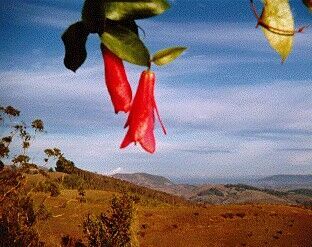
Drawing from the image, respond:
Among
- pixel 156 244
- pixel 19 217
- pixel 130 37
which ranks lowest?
pixel 156 244

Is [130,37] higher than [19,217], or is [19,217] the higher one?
[130,37]

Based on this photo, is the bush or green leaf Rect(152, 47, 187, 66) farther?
Result: the bush

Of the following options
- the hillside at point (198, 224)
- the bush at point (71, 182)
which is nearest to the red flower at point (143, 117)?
the hillside at point (198, 224)

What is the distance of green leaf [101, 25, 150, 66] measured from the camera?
577 mm

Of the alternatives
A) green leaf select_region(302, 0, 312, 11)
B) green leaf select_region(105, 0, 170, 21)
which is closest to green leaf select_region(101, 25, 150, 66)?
green leaf select_region(105, 0, 170, 21)

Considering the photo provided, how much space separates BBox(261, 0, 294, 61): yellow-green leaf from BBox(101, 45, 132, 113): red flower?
21 centimetres

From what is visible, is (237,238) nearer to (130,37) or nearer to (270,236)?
(270,236)

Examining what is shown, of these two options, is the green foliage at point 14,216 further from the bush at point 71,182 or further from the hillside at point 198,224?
the bush at point 71,182

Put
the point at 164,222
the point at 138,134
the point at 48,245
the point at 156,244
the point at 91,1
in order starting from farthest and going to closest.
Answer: the point at 164,222, the point at 156,244, the point at 48,245, the point at 138,134, the point at 91,1

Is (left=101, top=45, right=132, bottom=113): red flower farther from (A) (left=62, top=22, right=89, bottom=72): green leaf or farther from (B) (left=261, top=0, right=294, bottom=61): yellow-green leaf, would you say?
(B) (left=261, top=0, right=294, bottom=61): yellow-green leaf

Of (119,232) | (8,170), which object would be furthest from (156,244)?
(8,170)

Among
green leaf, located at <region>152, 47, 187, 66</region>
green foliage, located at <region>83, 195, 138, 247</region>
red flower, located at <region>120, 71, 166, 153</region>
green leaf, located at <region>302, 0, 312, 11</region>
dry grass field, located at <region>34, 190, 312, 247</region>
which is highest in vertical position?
green leaf, located at <region>302, 0, 312, 11</region>

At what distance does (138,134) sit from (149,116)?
39 mm

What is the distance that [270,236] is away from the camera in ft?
65.1
